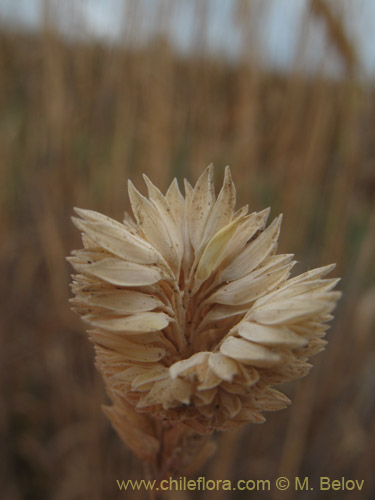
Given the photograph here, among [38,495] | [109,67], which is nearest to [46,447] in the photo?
[38,495]

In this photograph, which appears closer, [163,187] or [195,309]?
[195,309]

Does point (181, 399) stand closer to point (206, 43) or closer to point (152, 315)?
point (152, 315)

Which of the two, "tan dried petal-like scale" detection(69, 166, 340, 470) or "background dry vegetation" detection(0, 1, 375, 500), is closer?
"tan dried petal-like scale" detection(69, 166, 340, 470)

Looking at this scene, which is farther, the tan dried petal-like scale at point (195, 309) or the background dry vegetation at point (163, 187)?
the background dry vegetation at point (163, 187)
